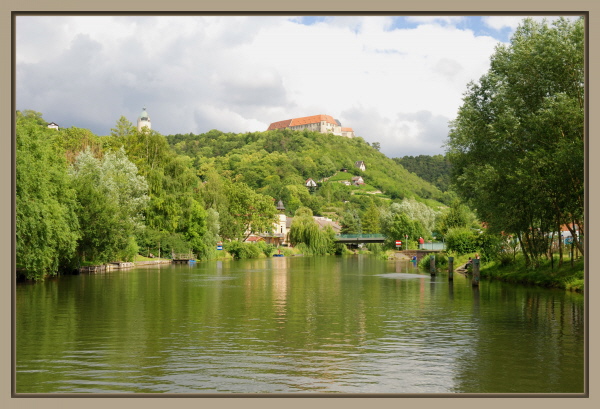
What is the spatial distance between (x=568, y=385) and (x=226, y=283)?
27.1 m

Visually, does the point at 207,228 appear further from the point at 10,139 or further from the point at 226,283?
the point at 10,139

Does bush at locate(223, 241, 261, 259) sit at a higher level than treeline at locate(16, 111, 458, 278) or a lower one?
lower

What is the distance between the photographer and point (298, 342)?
52.9 ft

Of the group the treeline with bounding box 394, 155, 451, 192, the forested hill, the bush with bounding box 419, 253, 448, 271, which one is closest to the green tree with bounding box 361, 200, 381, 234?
the forested hill

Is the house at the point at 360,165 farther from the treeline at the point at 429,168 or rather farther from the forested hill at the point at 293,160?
the treeline at the point at 429,168

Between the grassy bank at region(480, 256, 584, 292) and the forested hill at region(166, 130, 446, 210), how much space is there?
277 feet

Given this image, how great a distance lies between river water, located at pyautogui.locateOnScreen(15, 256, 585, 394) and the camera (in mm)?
11586

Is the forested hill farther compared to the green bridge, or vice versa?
the forested hill

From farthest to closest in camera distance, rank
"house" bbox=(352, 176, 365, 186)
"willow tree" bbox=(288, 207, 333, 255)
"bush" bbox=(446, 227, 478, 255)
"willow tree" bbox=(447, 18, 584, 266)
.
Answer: "house" bbox=(352, 176, 365, 186), "willow tree" bbox=(288, 207, 333, 255), "bush" bbox=(446, 227, 478, 255), "willow tree" bbox=(447, 18, 584, 266)

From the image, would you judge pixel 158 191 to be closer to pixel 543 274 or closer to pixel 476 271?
pixel 476 271

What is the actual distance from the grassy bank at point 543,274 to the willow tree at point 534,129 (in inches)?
84.7

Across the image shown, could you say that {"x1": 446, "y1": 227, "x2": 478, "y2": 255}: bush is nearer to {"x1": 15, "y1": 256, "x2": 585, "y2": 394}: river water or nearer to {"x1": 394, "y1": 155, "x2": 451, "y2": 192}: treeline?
{"x1": 15, "y1": 256, "x2": 585, "y2": 394}: river water

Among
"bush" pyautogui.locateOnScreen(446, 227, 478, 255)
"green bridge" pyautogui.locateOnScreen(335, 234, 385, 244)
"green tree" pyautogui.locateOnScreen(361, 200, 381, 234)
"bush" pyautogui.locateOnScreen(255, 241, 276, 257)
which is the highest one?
"green tree" pyautogui.locateOnScreen(361, 200, 381, 234)
